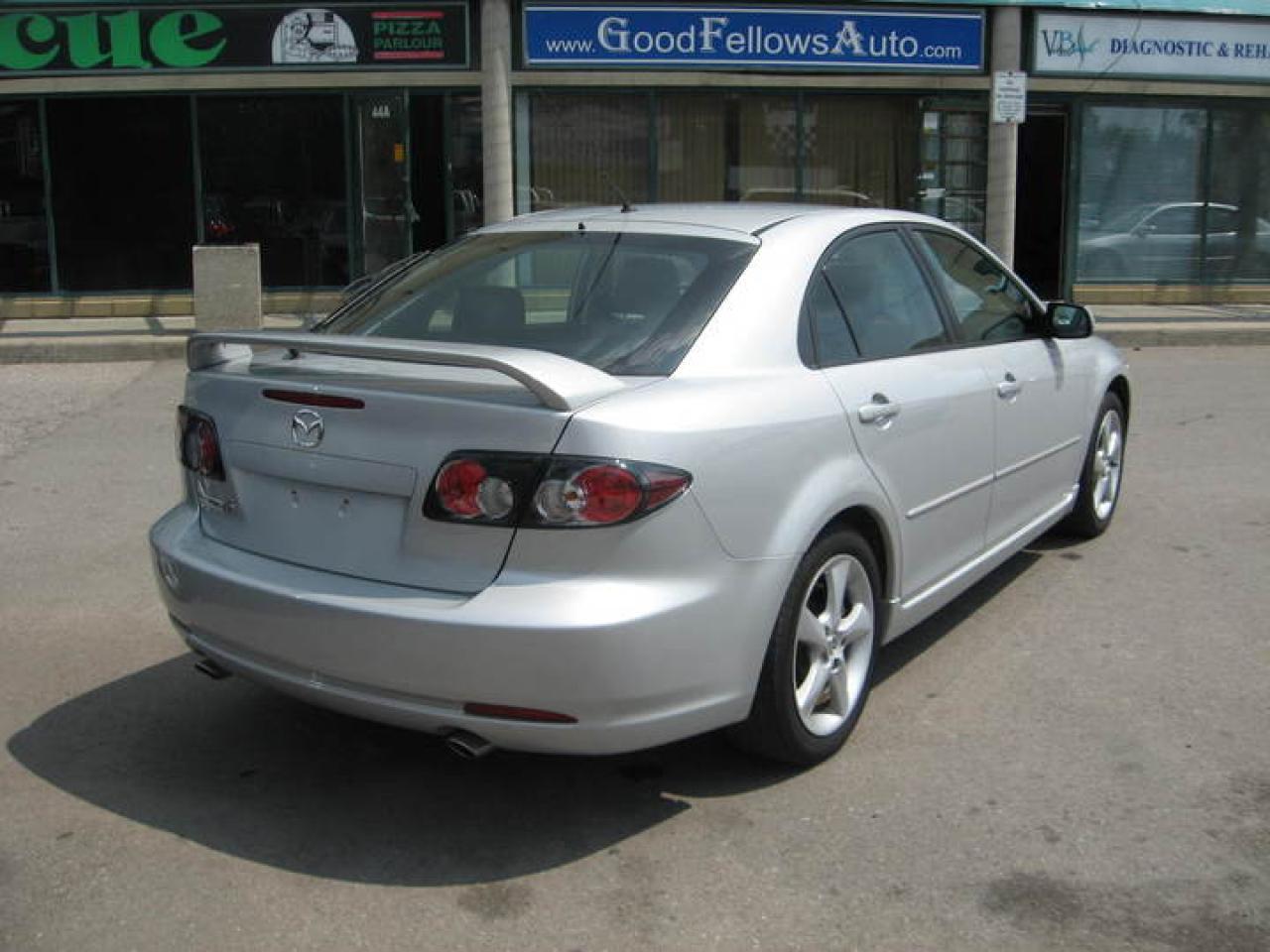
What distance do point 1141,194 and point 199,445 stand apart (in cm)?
1582

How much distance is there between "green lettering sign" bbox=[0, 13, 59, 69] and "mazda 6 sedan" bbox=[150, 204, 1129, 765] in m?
12.2

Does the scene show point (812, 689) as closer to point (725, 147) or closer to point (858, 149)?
point (725, 147)

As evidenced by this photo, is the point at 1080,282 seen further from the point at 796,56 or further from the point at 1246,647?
the point at 1246,647

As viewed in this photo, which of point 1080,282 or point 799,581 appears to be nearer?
point 799,581

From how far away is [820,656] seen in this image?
152 inches

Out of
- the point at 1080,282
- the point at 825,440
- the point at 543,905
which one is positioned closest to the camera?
the point at 543,905

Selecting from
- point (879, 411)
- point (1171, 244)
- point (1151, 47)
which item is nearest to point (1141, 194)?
point (1171, 244)

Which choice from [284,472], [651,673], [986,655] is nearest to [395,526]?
[284,472]

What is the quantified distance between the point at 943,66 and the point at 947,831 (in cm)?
1397

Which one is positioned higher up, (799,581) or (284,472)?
(284,472)

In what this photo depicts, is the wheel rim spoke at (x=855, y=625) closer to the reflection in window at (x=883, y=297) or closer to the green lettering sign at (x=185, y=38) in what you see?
the reflection in window at (x=883, y=297)

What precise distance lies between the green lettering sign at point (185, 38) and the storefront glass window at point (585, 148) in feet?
11.8

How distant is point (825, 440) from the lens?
3.77 m

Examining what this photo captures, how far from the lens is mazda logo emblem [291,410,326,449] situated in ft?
11.4
